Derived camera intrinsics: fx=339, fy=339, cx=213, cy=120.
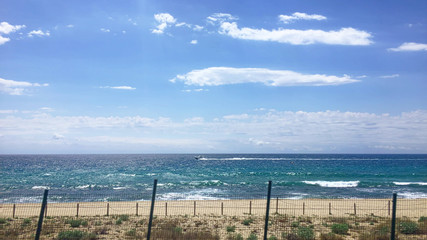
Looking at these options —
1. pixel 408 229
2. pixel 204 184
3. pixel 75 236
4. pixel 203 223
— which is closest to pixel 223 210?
pixel 203 223

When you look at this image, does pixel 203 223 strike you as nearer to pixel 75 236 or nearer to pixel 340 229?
pixel 340 229

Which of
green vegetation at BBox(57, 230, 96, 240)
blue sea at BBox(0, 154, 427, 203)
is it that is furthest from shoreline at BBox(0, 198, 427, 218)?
green vegetation at BBox(57, 230, 96, 240)

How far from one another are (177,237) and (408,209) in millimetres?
23379

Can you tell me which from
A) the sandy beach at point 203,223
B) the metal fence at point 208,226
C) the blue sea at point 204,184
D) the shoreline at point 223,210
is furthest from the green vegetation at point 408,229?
the blue sea at point 204,184

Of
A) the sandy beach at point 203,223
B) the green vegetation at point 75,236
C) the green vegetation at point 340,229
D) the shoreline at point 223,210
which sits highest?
the green vegetation at point 75,236

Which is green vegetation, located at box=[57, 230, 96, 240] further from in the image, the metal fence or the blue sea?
the blue sea

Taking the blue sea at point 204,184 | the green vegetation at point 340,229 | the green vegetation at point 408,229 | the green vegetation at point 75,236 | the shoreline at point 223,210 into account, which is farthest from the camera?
the blue sea at point 204,184

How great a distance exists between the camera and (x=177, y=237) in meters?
12.7

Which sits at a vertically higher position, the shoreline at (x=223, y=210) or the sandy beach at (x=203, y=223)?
the sandy beach at (x=203, y=223)

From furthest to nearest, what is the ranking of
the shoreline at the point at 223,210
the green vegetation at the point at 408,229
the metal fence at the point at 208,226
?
1. the shoreline at the point at 223,210
2. the green vegetation at the point at 408,229
3. the metal fence at the point at 208,226

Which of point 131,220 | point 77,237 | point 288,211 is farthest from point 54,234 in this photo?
point 288,211

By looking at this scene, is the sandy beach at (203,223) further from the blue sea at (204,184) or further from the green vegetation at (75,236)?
the blue sea at (204,184)

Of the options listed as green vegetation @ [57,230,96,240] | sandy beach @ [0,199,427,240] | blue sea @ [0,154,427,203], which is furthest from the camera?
blue sea @ [0,154,427,203]

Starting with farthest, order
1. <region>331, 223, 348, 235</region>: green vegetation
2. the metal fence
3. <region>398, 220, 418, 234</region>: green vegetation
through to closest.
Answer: <region>331, 223, 348, 235</region>: green vegetation < <region>398, 220, 418, 234</region>: green vegetation < the metal fence
